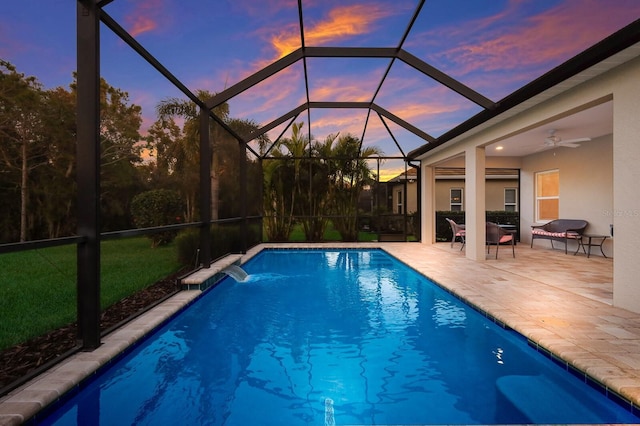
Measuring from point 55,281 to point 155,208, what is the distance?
2.75 m

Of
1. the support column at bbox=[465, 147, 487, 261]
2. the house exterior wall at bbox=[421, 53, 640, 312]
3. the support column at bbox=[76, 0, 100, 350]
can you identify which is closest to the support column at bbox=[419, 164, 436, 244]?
the house exterior wall at bbox=[421, 53, 640, 312]

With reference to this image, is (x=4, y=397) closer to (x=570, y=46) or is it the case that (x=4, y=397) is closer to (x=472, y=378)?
(x=472, y=378)

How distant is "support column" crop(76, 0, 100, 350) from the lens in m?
2.91

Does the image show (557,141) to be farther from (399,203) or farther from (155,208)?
(155,208)

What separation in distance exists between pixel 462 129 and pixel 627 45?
402 centimetres

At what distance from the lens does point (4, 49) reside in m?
3.84

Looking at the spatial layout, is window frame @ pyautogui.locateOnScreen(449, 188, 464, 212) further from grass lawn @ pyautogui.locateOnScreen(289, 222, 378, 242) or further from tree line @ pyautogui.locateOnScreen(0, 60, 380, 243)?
tree line @ pyautogui.locateOnScreen(0, 60, 380, 243)

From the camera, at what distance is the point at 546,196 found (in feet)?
34.9

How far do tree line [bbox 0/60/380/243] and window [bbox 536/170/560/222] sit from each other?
5.22 metres

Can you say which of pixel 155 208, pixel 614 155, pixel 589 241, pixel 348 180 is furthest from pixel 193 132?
pixel 589 241

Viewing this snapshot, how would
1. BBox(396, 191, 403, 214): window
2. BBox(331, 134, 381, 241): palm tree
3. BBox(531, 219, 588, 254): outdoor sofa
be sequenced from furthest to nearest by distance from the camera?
BBox(396, 191, 403, 214): window < BBox(331, 134, 381, 241): palm tree < BBox(531, 219, 588, 254): outdoor sofa

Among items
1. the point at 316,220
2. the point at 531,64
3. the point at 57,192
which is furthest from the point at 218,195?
the point at 531,64

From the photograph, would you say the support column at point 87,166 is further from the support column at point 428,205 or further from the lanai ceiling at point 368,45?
the support column at point 428,205

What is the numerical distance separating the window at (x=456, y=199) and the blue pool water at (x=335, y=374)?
1126 cm
